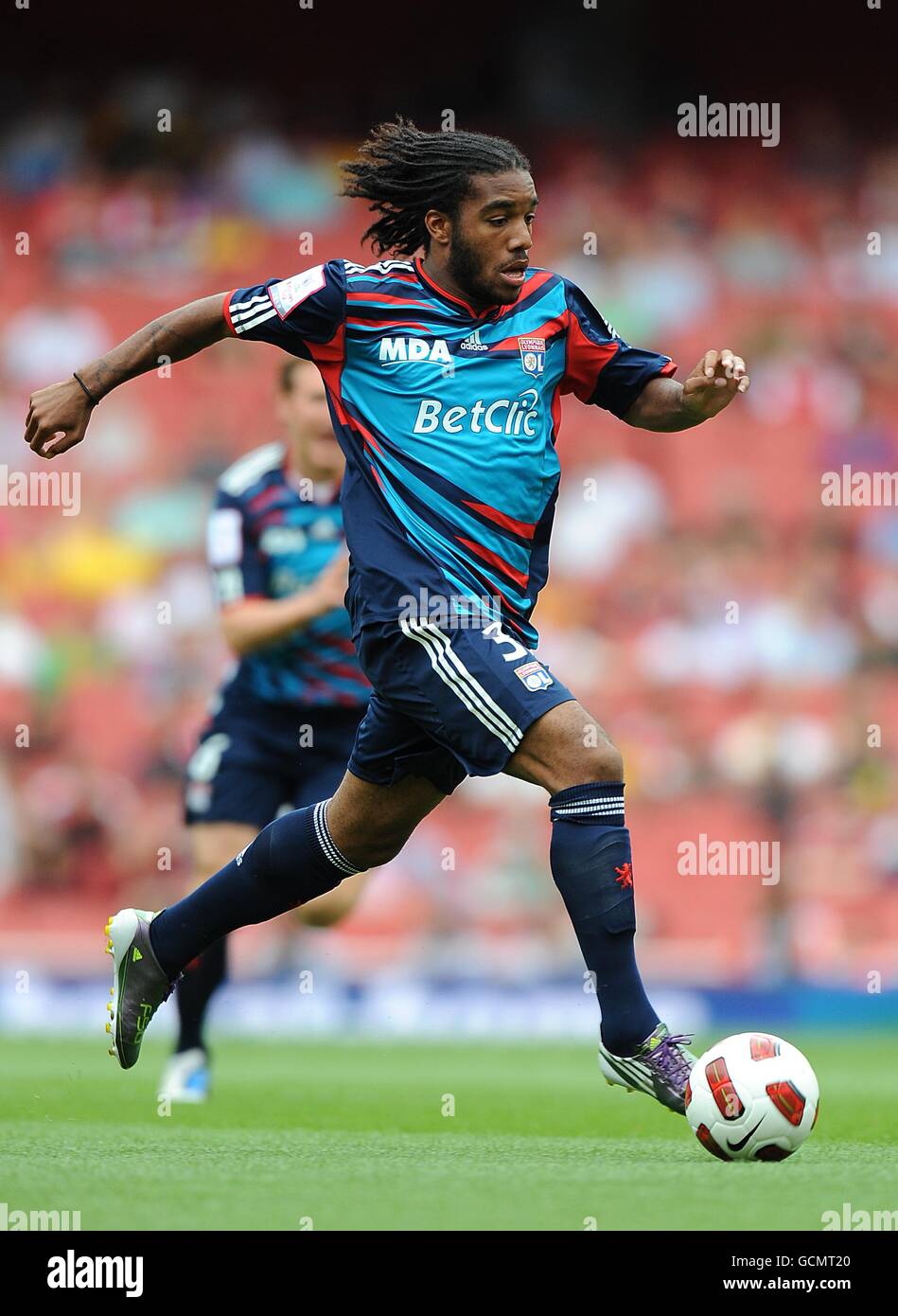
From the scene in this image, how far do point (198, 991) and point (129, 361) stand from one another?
104 inches

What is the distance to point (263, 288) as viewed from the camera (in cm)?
518

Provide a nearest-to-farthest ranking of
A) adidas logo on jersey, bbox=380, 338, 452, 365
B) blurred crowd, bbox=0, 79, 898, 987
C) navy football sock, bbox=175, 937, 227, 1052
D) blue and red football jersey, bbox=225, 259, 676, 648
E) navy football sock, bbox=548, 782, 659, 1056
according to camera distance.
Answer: navy football sock, bbox=548, 782, 659, 1056 → blue and red football jersey, bbox=225, 259, 676, 648 → adidas logo on jersey, bbox=380, 338, 452, 365 → navy football sock, bbox=175, 937, 227, 1052 → blurred crowd, bbox=0, 79, 898, 987

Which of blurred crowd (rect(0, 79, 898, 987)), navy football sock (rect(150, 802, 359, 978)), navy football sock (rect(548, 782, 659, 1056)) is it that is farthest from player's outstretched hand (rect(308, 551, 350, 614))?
blurred crowd (rect(0, 79, 898, 987))

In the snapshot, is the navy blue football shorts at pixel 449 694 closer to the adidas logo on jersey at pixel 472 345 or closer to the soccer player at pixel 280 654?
the adidas logo on jersey at pixel 472 345

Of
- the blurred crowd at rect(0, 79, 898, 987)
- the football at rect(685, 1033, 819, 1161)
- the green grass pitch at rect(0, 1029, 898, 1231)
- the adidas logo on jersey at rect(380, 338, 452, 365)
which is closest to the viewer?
the green grass pitch at rect(0, 1029, 898, 1231)

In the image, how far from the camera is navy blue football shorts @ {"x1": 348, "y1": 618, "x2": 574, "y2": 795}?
470cm

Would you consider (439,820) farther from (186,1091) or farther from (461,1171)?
(461,1171)

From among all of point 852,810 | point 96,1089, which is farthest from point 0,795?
point 96,1089

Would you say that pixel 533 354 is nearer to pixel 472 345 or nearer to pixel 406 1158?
pixel 472 345

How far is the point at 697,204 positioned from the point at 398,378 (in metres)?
12.0

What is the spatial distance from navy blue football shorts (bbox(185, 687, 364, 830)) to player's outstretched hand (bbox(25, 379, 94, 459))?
2274 mm

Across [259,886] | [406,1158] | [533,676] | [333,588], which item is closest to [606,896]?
[533,676]

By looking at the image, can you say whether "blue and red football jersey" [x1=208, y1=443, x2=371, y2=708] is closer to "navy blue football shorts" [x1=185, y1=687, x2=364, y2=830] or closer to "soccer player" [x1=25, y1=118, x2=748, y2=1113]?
"navy blue football shorts" [x1=185, y1=687, x2=364, y2=830]

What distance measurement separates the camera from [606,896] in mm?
4684
